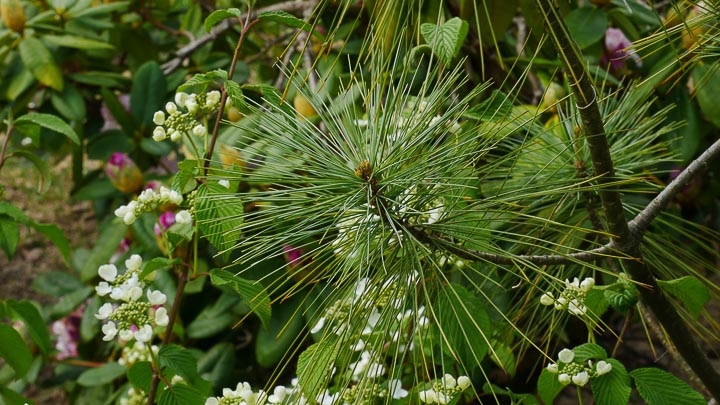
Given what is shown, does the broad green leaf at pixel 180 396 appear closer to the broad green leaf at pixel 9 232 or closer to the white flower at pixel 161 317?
the white flower at pixel 161 317

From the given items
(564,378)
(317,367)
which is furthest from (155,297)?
(564,378)

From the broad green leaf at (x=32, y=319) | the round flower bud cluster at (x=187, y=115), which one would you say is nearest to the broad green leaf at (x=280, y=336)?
the broad green leaf at (x=32, y=319)

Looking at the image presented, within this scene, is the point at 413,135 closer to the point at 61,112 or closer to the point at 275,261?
the point at 275,261

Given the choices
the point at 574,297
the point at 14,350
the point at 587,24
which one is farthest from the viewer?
the point at 587,24

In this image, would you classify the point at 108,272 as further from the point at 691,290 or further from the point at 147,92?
the point at 147,92

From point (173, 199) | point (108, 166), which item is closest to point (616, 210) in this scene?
point (173, 199)

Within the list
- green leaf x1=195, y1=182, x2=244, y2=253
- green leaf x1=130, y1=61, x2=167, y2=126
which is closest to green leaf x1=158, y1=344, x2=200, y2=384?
green leaf x1=195, y1=182, x2=244, y2=253
